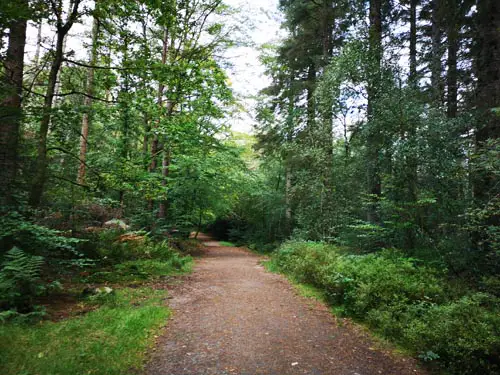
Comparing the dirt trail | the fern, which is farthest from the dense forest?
the dirt trail

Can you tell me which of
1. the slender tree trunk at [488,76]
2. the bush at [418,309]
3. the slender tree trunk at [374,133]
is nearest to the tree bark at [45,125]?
the bush at [418,309]

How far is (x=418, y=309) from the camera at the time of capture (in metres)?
4.24

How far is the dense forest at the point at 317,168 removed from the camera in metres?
4.39

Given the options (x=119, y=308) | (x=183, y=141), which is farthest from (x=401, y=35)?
(x=119, y=308)

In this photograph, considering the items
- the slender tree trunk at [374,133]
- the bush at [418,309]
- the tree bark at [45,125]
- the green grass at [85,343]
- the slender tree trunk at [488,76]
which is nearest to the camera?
the green grass at [85,343]

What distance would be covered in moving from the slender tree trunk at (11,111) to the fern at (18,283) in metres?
1.18

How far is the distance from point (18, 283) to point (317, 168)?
33.0ft

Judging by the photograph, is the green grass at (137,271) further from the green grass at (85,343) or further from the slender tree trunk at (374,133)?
the slender tree trunk at (374,133)

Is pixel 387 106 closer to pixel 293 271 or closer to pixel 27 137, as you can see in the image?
pixel 293 271

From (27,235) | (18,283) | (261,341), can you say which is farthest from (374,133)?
(18,283)

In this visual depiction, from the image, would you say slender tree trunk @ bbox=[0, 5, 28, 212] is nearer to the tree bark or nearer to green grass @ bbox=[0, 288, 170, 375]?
the tree bark

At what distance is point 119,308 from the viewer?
16.0ft

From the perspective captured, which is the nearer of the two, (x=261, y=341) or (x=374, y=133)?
(x=261, y=341)

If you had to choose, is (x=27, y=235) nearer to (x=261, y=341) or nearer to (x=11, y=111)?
(x=11, y=111)
